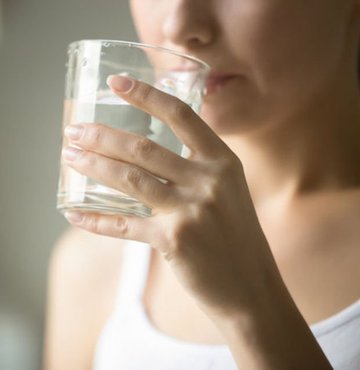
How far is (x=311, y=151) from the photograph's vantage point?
1.04 meters

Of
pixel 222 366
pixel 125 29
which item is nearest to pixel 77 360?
pixel 222 366

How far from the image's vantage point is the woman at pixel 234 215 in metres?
0.66

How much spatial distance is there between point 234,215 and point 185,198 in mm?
58

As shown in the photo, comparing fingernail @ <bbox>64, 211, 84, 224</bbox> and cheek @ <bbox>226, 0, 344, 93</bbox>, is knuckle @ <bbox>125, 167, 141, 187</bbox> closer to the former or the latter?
fingernail @ <bbox>64, 211, 84, 224</bbox>

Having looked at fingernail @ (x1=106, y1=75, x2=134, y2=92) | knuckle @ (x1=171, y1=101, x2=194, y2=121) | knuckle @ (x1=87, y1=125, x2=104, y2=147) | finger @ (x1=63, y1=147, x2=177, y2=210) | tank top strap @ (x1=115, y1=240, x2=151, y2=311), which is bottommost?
tank top strap @ (x1=115, y1=240, x2=151, y2=311)

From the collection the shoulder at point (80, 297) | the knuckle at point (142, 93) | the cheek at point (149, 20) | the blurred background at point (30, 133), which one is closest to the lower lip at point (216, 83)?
the cheek at point (149, 20)

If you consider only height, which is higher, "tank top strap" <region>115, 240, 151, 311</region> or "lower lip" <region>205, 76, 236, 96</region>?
"lower lip" <region>205, 76, 236, 96</region>

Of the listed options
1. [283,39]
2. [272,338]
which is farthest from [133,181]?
[283,39]

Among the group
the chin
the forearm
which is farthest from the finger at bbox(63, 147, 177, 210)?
the chin

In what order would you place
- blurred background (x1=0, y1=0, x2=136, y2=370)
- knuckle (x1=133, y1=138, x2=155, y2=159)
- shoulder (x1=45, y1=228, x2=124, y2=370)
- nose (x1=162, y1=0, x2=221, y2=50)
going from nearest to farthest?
1. knuckle (x1=133, y1=138, x2=155, y2=159)
2. nose (x1=162, y1=0, x2=221, y2=50)
3. shoulder (x1=45, y1=228, x2=124, y2=370)
4. blurred background (x1=0, y1=0, x2=136, y2=370)

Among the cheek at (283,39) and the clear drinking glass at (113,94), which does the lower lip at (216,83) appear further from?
the clear drinking glass at (113,94)

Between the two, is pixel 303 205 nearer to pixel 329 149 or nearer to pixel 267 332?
pixel 329 149

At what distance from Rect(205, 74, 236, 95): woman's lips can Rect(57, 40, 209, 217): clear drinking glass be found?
14 centimetres

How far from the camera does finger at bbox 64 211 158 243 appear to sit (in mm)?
666
